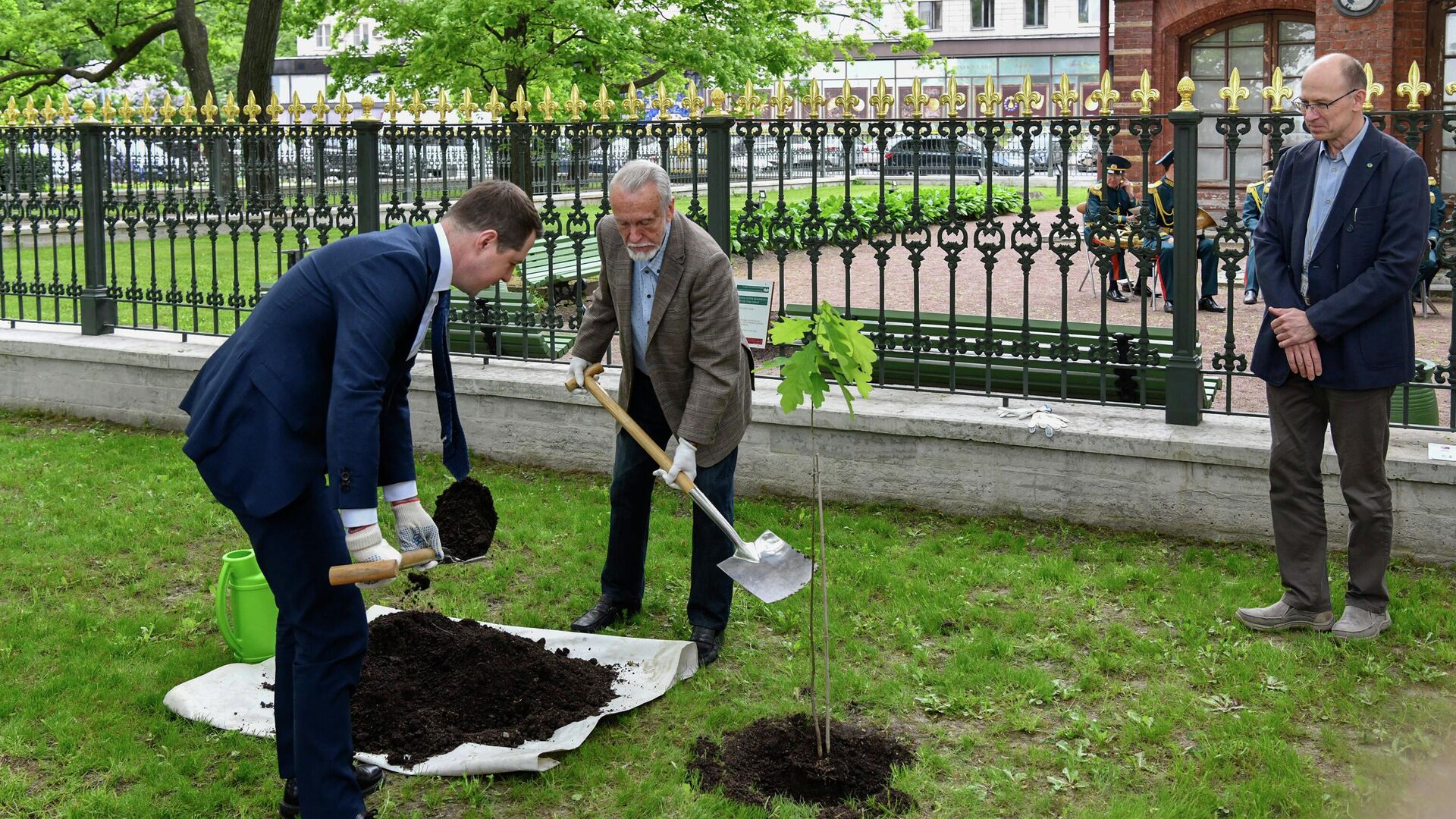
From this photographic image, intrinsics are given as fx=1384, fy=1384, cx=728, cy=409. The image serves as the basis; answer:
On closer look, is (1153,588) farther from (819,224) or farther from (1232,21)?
(1232,21)

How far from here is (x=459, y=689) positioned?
16.4ft

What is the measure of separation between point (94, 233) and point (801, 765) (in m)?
7.59

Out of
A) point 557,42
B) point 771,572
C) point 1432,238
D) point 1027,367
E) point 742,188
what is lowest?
point 771,572

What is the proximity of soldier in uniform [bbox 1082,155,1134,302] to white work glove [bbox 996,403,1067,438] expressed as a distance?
2.26 ft

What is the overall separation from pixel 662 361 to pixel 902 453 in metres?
2.28

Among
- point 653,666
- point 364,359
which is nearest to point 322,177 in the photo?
point 653,666

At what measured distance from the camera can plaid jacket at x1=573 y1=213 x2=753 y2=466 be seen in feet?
17.0

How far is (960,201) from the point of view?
22406 millimetres

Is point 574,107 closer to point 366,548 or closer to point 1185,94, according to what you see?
point 1185,94

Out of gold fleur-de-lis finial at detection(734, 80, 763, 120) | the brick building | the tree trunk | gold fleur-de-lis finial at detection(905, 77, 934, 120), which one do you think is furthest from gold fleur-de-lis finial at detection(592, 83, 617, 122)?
the tree trunk

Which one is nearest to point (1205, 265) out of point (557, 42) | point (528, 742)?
point (557, 42)

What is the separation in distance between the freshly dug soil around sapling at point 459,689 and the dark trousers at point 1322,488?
280 centimetres

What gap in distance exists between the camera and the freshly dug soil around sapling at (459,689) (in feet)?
15.5

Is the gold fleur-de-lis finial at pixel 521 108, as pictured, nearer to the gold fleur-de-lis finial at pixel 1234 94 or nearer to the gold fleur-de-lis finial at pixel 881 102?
the gold fleur-de-lis finial at pixel 881 102
